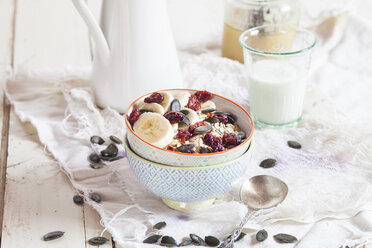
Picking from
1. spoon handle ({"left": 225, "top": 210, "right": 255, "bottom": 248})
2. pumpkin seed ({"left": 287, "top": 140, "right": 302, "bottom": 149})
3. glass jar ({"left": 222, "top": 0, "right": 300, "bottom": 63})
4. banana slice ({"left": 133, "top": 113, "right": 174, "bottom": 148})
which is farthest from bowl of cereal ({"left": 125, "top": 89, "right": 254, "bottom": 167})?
glass jar ({"left": 222, "top": 0, "right": 300, "bottom": 63})

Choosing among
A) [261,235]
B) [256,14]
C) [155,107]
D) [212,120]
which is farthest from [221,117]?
[256,14]

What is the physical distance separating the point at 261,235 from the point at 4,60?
937 mm

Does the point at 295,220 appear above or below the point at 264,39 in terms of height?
below

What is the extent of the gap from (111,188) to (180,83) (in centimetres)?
38

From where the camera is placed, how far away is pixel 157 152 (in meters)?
0.91

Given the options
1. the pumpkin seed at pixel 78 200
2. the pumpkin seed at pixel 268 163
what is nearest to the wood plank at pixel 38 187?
the pumpkin seed at pixel 78 200

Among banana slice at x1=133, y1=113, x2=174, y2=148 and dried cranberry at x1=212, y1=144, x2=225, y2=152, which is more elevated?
banana slice at x1=133, y1=113, x2=174, y2=148

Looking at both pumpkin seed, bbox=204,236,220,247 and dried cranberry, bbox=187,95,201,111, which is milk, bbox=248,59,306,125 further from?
pumpkin seed, bbox=204,236,220,247

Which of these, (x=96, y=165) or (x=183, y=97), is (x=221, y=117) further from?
(x=96, y=165)

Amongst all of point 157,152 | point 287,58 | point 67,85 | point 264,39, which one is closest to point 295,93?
point 287,58

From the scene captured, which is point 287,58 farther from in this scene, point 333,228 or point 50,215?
point 50,215

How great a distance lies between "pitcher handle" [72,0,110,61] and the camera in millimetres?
1160

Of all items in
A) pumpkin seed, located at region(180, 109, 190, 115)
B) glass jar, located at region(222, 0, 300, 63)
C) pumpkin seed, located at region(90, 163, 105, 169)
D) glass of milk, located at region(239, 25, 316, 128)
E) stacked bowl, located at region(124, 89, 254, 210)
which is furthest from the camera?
glass jar, located at region(222, 0, 300, 63)

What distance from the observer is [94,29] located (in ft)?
3.96
